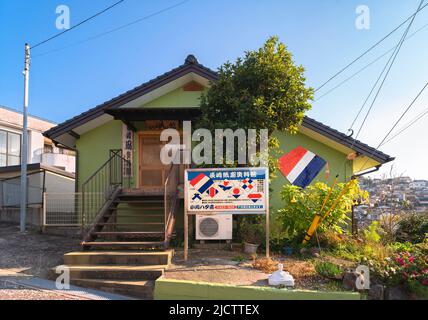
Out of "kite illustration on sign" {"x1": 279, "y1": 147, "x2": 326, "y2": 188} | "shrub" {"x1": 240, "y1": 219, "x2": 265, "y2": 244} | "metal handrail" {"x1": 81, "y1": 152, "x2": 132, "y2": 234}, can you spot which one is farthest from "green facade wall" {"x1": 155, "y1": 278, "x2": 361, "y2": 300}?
"kite illustration on sign" {"x1": 279, "y1": 147, "x2": 326, "y2": 188}

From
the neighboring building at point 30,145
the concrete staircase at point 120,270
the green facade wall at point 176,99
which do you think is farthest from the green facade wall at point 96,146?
the neighboring building at point 30,145

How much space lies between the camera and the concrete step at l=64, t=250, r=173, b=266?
20.9 ft

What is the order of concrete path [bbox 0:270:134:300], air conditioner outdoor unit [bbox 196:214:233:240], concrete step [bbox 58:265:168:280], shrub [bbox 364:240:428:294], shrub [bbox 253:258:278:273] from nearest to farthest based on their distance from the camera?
shrub [bbox 364:240:428:294]
concrete path [bbox 0:270:134:300]
concrete step [bbox 58:265:168:280]
shrub [bbox 253:258:278:273]
air conditioner outdoor unit [bbox 196:214:233:240]

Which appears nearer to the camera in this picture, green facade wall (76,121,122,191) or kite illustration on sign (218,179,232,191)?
kite illustration on sign (218,179,232,191)

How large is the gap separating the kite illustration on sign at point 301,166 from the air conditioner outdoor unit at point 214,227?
13.4 ft

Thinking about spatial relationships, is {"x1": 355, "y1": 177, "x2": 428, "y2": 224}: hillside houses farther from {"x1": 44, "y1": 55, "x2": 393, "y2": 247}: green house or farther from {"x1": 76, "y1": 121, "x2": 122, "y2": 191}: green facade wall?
{"x1": 76, "y1": 121, "x2": 122, "y2": 191}: green facade wall

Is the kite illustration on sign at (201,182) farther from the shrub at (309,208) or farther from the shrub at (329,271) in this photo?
the shrub at (329,271)

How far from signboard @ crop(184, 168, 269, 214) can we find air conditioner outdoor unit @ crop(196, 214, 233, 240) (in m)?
0.29

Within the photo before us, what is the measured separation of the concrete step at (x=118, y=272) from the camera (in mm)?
5812

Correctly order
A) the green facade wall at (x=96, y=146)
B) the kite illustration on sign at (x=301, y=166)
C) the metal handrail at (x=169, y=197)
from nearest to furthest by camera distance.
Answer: the metal handrail at (x=169, y=197) < the kite illustration on sign at (x=301, y=166) < the green facade wall at (x=96, y=146)

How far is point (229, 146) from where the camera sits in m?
7.68

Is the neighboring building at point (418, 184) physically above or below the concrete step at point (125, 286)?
above
